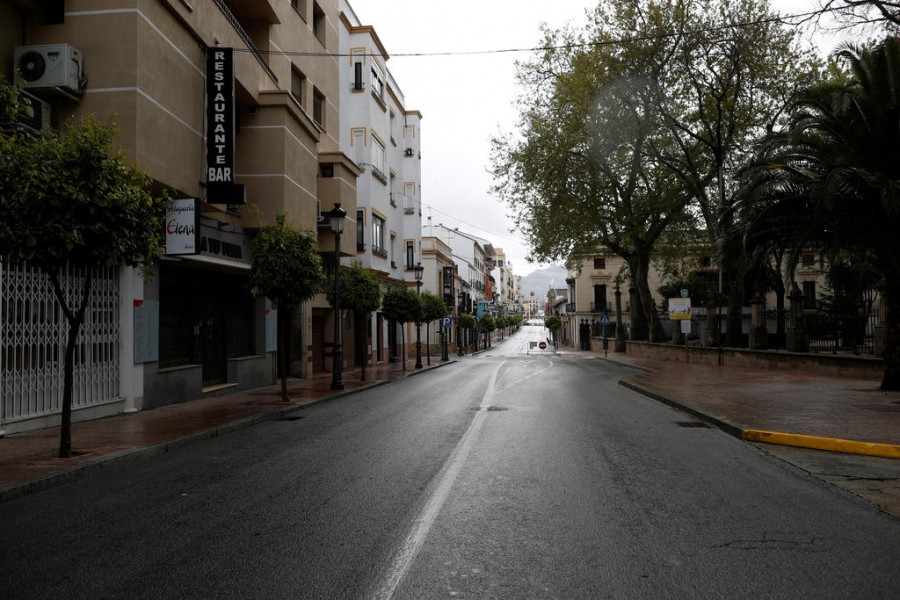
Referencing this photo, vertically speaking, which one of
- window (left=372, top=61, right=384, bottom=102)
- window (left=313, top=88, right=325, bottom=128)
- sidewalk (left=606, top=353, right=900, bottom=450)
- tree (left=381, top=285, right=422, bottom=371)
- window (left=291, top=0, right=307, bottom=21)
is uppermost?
window (left=372, top=61, right=384, bottom=102)

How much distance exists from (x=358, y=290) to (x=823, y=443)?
49.5 feet

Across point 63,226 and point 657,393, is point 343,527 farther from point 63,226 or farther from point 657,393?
point 657,393

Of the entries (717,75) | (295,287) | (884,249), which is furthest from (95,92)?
(717,75)

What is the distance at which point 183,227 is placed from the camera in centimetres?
1249

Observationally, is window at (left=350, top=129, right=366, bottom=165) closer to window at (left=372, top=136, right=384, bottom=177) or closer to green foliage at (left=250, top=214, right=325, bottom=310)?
window at (left=372, top=136, right=384, bottom=177)

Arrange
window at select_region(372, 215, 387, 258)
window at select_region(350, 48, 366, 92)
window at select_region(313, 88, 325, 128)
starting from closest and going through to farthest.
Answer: window at select_region(313, 88, 325, 128)
window at select_region(350, 48, 366, 92)
window at select_region(372, 215, 387, 258)

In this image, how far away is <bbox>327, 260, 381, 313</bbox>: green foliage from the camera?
808 inches

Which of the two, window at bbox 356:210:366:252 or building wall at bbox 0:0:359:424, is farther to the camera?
window at bbox 356:210:366:252

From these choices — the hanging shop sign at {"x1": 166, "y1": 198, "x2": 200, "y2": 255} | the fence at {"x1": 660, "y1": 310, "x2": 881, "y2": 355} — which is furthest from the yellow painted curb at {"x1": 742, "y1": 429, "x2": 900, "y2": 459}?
the fence at {"x1": 660, "y1": 310, "x2": 881, "y2": 355}

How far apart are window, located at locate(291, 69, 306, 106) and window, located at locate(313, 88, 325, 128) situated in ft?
4.36

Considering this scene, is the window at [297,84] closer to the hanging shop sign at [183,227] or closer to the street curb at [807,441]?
the hanging shop sign at [183,227]

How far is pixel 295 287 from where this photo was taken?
13.9 m

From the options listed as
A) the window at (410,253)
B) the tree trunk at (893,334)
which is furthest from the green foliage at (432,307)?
the tree trunk at (893,334)

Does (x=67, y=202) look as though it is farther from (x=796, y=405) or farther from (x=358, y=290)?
(x=358, y=290)
